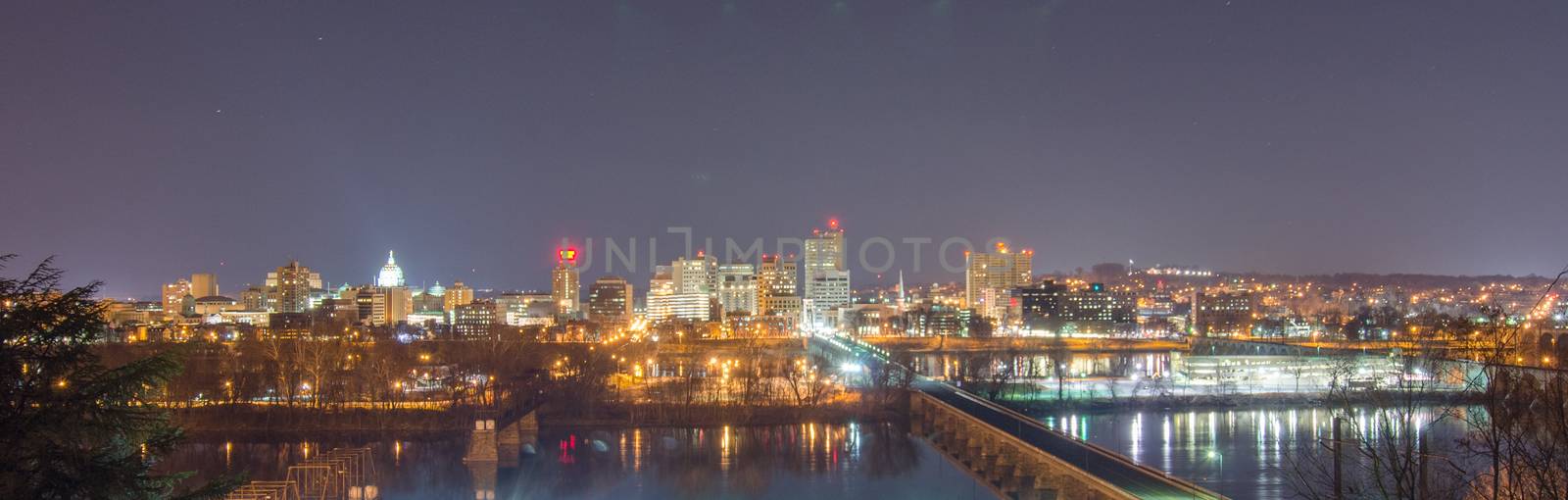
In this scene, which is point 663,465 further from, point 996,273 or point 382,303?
point 996,273

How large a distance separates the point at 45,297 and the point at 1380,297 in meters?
94.4

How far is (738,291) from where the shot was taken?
9481 cm

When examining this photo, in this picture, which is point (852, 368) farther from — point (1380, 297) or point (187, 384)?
point (1380, 297)

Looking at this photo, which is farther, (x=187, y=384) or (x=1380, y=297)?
(x=1380, y=297)

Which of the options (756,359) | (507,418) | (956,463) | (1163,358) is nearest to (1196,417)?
(956,463)

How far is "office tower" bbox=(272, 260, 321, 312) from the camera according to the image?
84.6m

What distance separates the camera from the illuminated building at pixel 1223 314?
64938 millimetres

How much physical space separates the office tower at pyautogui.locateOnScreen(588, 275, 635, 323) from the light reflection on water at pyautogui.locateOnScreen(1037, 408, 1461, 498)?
223 ft

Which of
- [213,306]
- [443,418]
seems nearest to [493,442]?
[443,418]

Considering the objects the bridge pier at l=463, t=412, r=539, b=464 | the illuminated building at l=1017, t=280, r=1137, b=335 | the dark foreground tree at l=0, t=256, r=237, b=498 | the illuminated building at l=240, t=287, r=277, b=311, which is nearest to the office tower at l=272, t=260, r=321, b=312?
the illuminated building at l=240, t=287, r=277, b=311

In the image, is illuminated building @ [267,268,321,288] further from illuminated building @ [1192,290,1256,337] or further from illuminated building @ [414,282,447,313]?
illuminated building @ [1192,290,1256,337]

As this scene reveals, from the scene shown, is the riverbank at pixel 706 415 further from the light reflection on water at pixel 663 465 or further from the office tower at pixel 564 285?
the office tower at pixel 564 285

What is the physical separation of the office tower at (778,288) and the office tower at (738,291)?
2.97 meters

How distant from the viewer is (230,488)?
4.29 m
